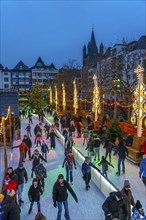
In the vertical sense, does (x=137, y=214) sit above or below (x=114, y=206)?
below

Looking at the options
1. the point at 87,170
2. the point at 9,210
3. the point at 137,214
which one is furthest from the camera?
the point at 87,170

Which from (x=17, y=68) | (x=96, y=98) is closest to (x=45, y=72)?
(x=17, y=68)

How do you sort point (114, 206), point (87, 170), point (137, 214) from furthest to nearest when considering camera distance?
point (87, 170) → point (137, 214) → point (114, 206)

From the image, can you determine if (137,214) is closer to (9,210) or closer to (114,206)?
(114,206)

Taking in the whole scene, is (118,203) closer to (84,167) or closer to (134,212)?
(134,212)

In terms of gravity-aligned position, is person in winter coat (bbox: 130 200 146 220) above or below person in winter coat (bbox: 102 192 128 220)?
below

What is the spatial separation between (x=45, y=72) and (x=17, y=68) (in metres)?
9.37

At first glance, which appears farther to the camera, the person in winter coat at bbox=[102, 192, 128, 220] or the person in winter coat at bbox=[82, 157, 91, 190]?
the person in winter coat at bbox=[82, 157, 91, 190]

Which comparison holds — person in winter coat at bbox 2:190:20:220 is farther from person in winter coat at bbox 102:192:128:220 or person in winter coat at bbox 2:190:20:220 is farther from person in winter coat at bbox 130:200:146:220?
person in winter coat at bbox 130:200:146:220

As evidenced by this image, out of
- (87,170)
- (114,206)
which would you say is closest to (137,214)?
(114,206)

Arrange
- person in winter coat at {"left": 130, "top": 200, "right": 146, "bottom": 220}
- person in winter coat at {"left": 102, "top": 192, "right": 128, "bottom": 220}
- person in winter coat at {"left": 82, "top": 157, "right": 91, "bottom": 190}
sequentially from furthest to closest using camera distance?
person in winter coat at {"left": 82, "top": 157, "right": 91, "bottom": 190} < person in winter coat at {"left": 130, "top": 200, "right": 146, "bottom": 220} < person in winter coat at {"left": 102, "top": 192, "right": 128, "bottom": 220}

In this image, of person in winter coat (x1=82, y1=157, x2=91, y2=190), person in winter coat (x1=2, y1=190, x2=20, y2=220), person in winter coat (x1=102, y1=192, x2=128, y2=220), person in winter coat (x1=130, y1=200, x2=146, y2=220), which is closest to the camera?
person in winter coat (x1=2, y1=190, x2=20, y2=220)

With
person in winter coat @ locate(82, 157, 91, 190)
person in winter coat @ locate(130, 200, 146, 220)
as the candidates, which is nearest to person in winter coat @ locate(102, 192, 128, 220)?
person in winter coat @ locate(130, 200, 146, 220)

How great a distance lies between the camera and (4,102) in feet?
141
